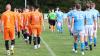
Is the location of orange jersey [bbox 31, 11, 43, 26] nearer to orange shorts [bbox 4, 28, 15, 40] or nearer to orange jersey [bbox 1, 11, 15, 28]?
orange jersey [bbox 1, 11, 15, 28]

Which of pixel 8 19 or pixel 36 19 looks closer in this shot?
pixel 8 19

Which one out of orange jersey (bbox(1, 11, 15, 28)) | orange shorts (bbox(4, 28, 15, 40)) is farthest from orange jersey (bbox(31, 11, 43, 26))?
orange shorts (bbox(4, 28, 15, 40))

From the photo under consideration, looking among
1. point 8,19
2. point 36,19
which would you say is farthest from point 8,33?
point 36,19

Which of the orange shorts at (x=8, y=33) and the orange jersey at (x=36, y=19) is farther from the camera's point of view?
the orange jersey at (x=36, y=19)

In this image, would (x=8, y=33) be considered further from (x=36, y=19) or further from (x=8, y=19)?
(x=36, y=19)

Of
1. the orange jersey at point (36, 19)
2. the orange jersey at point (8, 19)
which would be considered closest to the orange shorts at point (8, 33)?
the orange jersey at point (8, 19)

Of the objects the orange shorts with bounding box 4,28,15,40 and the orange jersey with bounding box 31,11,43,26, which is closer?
the orange shorts with bounding box 4,28,15,40

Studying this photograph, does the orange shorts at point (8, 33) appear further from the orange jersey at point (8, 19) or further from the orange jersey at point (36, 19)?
the orange jersey at point (36, 19)

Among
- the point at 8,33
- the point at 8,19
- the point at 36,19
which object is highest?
the point at 8,19

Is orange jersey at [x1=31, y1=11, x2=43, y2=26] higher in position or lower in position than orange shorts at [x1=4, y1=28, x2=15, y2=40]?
higher

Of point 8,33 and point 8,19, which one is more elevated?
point 8,19

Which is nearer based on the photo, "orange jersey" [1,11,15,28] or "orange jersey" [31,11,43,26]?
"orange jersey" [1,11,15,28]

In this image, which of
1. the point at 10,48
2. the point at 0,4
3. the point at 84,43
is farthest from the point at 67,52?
the point at 0,4

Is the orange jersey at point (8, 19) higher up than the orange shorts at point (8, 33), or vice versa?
the orange jersey at point (8, 19)
